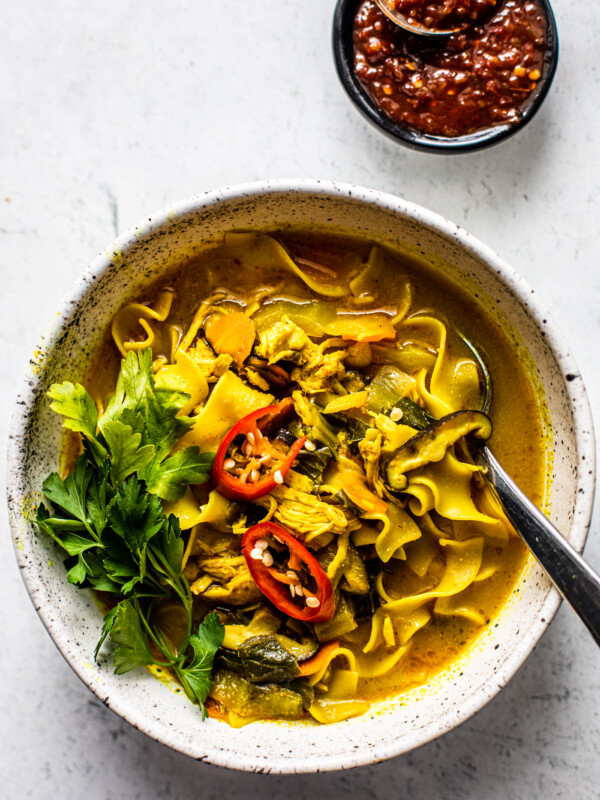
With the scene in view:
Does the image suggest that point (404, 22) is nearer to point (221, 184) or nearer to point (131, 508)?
point (221, 184)

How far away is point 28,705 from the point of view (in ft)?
12.7

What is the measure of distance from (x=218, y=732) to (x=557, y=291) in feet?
9.13

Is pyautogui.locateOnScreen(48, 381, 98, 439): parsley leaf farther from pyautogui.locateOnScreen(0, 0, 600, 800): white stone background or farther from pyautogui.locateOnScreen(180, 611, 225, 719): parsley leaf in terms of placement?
pyautogui.locateOnScreen(180, 611, 225, 719): parsley leaf

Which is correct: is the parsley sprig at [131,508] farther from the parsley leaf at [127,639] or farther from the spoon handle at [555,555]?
the spoon handle at [555,555]

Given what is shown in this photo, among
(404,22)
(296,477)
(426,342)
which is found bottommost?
(296,477)

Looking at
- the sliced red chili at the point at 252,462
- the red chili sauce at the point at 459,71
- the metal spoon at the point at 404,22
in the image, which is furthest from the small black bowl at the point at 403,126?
the sliced red chili at the point at 252,462

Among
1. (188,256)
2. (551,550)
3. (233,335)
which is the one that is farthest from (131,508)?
(551,550)

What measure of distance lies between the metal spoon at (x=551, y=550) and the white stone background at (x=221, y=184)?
87cm

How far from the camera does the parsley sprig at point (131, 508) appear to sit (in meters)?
3.10

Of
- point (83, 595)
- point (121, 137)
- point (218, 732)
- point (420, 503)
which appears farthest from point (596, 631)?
point (121, 137)

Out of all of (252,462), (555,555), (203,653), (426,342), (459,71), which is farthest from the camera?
(459,71)

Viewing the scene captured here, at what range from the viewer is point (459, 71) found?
3781mm

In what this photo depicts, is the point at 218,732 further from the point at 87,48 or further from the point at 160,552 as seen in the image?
the point at 87,48

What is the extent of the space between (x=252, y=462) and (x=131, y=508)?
0.61 metres
